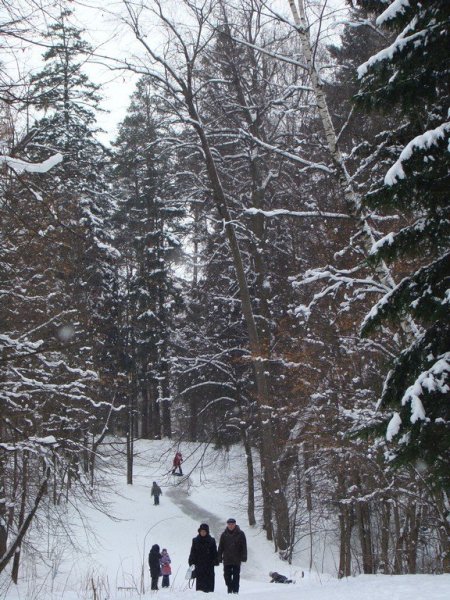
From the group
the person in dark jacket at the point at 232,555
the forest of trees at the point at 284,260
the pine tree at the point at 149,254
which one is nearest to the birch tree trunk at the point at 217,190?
the forest of trees at the point at 284,260

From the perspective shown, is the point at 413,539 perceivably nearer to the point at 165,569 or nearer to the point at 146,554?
the point at 165,569

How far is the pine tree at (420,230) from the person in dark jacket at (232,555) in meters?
5.00

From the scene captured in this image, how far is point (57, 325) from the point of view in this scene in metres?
11.6

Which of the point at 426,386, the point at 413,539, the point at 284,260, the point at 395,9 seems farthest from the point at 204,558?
the point at 284,260

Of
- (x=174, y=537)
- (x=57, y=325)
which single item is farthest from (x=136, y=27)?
(x=174, y=537)

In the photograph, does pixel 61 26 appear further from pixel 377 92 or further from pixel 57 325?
pixel 57 325

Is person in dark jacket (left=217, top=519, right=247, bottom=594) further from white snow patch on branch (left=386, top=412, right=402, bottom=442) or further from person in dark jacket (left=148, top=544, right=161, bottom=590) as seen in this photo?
person in dark jacket (left=148, top=544, right=161, bottom=590)

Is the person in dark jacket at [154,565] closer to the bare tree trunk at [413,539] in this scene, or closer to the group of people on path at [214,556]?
the bare tree trunk at [413,539]

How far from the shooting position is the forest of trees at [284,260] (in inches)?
225

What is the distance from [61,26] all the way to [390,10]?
3031 millimetres

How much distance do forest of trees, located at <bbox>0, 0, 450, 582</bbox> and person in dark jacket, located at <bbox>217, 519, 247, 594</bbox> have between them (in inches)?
101

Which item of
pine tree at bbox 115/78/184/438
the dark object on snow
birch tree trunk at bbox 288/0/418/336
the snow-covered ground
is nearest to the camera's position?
birch tree trunk at bbox 288/0/418/336

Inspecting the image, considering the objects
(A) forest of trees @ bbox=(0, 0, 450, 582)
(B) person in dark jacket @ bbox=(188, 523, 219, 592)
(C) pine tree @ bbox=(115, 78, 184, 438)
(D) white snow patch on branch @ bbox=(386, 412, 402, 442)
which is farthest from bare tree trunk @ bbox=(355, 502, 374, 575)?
(C) pine tree @ bbox=(115, 78, 184, 438)

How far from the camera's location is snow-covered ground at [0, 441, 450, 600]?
27.1ft
